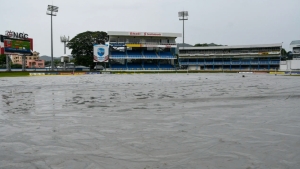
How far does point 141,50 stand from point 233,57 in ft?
112

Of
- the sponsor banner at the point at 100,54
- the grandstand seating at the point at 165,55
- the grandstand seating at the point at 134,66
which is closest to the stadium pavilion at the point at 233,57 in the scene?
the grandstand seating at the point at 165,55

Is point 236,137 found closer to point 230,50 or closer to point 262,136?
point 262,136

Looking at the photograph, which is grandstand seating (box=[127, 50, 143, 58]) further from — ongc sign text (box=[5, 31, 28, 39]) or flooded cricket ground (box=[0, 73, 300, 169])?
flooded cricket ground (box=[0, 73, 300, 169])

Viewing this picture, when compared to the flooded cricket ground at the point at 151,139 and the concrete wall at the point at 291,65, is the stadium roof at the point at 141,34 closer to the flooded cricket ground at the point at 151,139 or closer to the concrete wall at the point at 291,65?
the concrete wall at the point at 291,65

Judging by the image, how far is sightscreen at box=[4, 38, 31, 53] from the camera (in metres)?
61.3

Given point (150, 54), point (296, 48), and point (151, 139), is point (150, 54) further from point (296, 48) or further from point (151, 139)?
point (151, 139)

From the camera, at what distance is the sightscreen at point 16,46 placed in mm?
61344

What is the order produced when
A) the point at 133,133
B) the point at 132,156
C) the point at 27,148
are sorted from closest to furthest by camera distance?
the point at 132,156, the point at 27,148, the point at 133,133

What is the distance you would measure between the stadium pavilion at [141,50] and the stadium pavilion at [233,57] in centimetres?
1287

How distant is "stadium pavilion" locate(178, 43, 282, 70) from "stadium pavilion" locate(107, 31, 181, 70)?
42.2 ft

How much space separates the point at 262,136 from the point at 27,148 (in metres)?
5.58

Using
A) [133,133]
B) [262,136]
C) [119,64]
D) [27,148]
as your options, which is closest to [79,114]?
[133,133]

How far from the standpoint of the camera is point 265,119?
9328 millimetres

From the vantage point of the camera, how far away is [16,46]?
2500 inches
